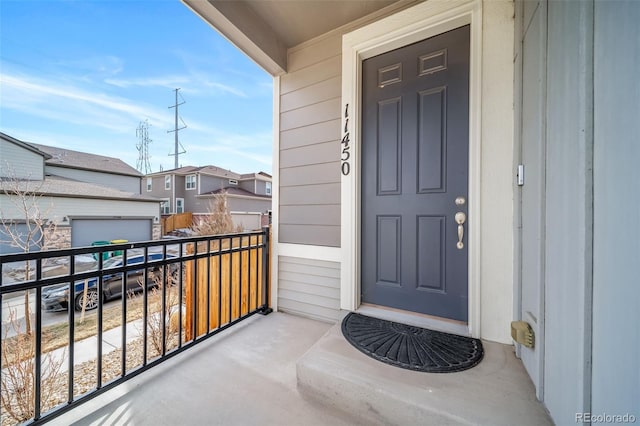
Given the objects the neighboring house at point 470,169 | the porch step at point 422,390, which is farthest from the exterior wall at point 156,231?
the porch step at point 422,390

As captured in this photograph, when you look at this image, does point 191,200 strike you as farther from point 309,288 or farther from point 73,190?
point 309,288

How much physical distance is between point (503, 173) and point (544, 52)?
2.16 feet

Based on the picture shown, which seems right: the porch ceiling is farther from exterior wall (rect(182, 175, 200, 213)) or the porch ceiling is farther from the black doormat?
exterior wall (rect(182, 175, 200, 213))

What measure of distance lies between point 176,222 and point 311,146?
1446 cm

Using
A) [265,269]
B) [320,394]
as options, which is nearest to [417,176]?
[320,394]

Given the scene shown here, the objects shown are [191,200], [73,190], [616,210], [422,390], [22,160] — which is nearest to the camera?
[616,210]

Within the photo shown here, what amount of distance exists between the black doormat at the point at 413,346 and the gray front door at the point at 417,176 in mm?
223

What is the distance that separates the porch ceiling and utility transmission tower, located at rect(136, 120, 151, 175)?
Result: 1687 cm

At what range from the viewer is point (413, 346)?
4.71 feet

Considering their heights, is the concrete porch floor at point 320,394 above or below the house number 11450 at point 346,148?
below

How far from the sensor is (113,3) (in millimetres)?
4922

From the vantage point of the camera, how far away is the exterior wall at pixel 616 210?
21.3 inches

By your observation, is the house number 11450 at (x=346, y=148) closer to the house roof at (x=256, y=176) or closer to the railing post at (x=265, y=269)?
the railing post at (x=265, y=269)

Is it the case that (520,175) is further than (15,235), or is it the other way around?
(15,235)
